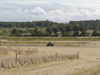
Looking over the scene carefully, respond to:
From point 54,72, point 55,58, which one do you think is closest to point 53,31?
point 55,58

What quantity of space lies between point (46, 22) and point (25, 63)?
158 meters

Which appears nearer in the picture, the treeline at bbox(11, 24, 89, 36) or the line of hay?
the line of hay

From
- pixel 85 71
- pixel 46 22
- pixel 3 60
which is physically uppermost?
pixel 46 22

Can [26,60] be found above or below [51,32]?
below

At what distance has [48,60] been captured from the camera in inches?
725

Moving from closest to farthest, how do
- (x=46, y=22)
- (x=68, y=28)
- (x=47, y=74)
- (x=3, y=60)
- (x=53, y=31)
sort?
1. (x=47, y=74)
2. (x=3, y=60)
3. (x=53, y=31)
4. (x=68, y=28)
5. (x=46, y=22)

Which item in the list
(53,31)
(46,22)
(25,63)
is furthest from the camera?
(46,22)

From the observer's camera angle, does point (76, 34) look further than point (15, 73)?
Yes

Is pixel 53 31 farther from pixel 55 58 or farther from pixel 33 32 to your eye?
pixel 55 58

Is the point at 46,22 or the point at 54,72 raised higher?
the point at 46,22

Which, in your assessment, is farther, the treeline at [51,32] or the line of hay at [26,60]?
the treeline at [51,32]

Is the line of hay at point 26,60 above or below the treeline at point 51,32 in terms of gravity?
below

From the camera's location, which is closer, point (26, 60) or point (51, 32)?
point (26, 60)

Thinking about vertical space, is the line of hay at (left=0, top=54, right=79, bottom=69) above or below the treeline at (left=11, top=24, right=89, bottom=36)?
below
